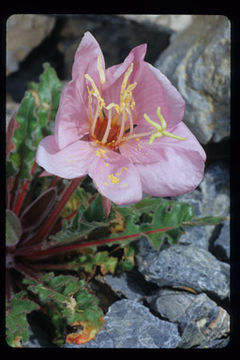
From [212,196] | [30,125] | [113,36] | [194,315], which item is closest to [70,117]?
[30,125]

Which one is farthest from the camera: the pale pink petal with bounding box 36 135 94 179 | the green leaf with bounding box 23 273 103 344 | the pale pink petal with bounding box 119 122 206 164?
the green leaf with bounding box 23 273 103 344

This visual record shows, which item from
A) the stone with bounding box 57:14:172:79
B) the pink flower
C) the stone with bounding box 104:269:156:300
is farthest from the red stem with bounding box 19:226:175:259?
the stone with bounding box 57:14:172:79

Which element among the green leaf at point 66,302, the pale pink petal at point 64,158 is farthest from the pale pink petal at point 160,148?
the green leaf at point 66,302

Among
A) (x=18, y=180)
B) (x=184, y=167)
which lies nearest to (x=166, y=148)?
(x=184, y=167)

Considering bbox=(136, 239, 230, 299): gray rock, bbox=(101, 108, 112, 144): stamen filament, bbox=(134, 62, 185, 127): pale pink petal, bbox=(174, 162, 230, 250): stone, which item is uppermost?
bbox=(134, 62, 185, 127): pale pink petal

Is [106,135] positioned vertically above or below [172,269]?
above

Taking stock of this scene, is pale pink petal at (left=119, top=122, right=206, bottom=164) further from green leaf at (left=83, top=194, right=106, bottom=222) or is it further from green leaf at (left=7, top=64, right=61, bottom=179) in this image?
green leaf at (left=7, top=64, right=61, bottom=179)
